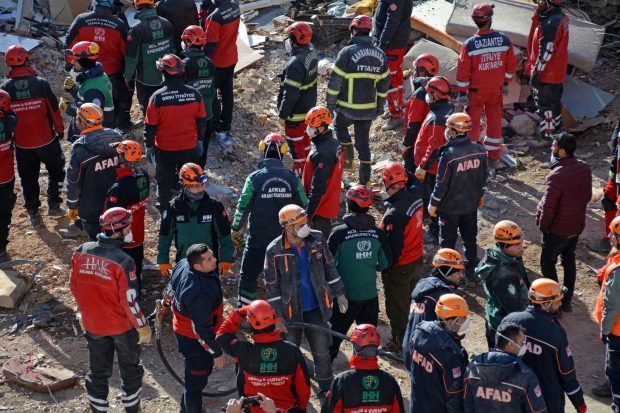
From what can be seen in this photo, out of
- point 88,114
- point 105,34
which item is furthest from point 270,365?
point 105,34

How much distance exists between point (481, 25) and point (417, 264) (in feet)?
15.0

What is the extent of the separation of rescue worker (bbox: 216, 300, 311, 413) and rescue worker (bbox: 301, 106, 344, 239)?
3262mm

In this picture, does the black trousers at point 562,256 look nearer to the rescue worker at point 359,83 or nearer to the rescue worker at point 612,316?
the rescue worker at point 612,316

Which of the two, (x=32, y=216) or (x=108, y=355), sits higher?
(x=108, y=355)

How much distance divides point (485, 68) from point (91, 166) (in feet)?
19.0

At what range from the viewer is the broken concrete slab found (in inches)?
582

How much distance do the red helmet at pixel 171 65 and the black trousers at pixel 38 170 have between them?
6.88ft

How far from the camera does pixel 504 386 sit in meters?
7.01

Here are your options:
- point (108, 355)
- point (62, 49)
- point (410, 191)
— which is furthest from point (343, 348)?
point (62, 49)

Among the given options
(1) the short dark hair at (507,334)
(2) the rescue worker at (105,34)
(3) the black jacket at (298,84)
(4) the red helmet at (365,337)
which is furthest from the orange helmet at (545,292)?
(2) the rescue worker at (105,34)

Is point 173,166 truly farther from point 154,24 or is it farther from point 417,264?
point 417,264

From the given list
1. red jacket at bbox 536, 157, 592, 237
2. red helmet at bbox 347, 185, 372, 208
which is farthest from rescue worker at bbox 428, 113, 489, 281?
red helmet at bbox 347, 185, 372, 208

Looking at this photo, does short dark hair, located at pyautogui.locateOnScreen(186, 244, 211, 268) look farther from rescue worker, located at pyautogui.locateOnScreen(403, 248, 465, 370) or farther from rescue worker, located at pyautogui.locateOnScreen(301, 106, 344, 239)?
rescue worker, located at pyautogui.locateOnScreen(301, 106, 344, 239)

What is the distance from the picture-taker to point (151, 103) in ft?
37.4
